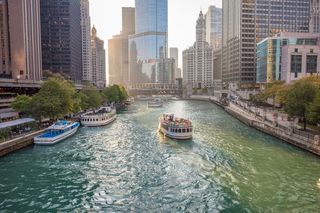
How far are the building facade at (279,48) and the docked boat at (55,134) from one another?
431 ft

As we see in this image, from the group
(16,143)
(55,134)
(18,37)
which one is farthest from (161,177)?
(18,37)

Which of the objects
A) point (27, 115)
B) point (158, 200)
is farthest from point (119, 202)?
point (27, 115)

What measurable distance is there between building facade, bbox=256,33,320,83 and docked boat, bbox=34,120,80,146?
131319 millimetres

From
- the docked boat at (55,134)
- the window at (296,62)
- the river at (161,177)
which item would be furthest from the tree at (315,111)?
the window at (296,62)

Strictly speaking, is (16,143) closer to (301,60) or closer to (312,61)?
(301,60)

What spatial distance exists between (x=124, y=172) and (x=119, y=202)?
10.5 meters

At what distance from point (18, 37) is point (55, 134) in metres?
118

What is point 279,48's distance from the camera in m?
169

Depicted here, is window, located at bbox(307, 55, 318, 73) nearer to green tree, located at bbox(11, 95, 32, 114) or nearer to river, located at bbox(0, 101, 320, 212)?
river, located at bbox(0, 101, 320, 212)

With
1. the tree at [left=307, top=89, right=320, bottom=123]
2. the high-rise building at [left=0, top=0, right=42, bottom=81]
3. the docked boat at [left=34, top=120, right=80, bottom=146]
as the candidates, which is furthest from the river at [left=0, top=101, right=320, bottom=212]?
the high-rise building at [left=0, top=0, right=42, bottom=81]

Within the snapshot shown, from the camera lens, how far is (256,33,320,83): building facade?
160250 mm

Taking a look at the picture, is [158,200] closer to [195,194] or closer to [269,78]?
[195,194]

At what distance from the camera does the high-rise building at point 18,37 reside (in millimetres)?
153750

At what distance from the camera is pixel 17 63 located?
163125 millimetres
